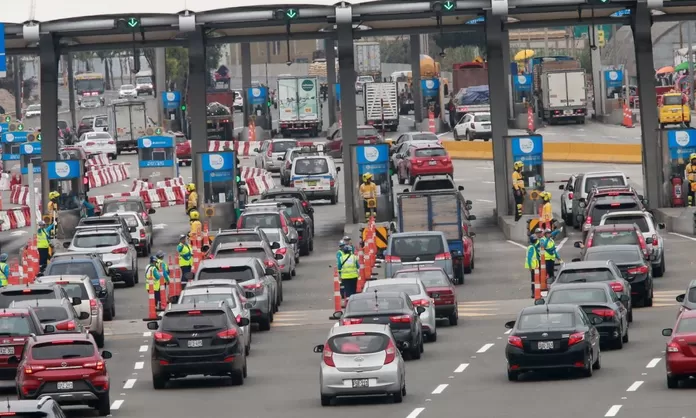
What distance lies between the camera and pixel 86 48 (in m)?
61.0

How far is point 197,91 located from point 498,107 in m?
9.19

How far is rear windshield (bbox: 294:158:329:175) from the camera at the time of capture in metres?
63.2

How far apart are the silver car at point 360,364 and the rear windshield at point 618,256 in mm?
12679

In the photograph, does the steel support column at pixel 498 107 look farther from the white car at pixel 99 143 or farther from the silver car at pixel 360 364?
the white car at pixel 99 143

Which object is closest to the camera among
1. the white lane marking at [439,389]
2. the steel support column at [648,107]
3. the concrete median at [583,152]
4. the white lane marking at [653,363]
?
the white lane marking at [439,389]

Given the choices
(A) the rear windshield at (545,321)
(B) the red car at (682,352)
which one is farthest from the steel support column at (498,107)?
(B) the red car at (682,352)

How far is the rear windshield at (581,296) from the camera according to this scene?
31969 millimetres

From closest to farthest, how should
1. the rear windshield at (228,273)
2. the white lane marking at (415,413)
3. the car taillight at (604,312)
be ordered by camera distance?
the white lane marking at (415,413) < the car taillight at (604,312) < the rear windshield at (228,273)

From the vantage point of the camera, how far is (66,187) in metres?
57.1

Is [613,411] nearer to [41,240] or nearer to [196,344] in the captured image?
[196,344]

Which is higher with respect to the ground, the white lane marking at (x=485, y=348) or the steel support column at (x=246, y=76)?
the steel support column at (x=246, y=76)

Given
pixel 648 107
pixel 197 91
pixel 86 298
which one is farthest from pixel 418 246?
pixel 197 91

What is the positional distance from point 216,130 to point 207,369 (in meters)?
66.6

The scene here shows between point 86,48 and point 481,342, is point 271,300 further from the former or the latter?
point 86,48
